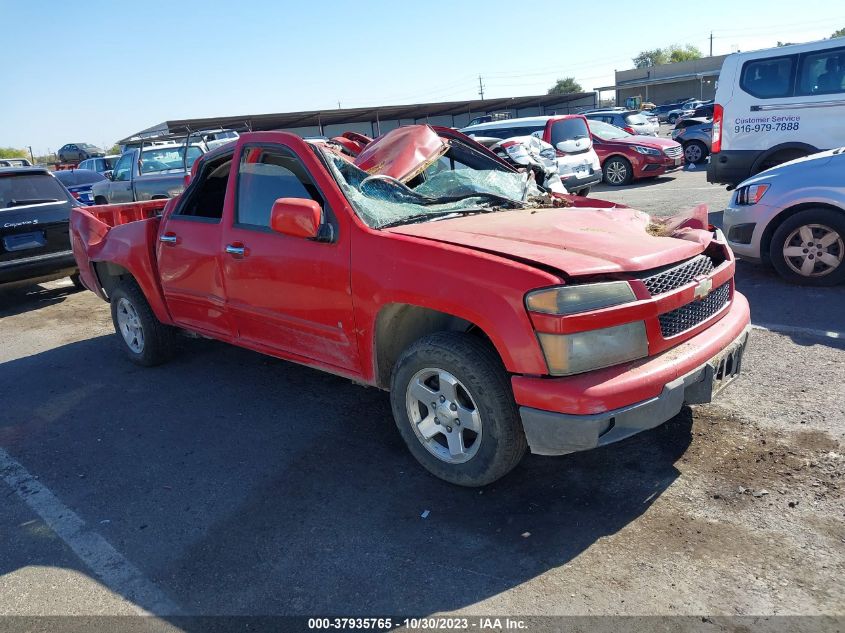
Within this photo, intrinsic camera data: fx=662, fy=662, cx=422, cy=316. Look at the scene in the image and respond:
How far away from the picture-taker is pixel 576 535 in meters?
2.99

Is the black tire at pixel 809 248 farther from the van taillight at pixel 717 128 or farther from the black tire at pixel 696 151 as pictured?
the black tire at pixel 696 151

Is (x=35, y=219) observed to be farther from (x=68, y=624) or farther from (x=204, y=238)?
(x=68, y=624)

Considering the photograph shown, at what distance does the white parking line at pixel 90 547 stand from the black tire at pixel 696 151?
1907cm

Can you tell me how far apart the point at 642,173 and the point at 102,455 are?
1421cm

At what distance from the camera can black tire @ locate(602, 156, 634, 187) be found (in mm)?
15875

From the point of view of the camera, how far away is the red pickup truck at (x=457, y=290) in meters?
2.93

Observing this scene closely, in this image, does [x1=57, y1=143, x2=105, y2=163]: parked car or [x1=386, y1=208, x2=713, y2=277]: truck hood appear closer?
[x1=386, y1=208, x2=713, y2=277]: truck hood

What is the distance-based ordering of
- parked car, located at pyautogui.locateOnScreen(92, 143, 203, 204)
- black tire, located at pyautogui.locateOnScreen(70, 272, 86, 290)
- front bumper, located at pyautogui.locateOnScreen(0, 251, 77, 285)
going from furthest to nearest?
1. parked car, located at pyautogui.locateOnScreen(92, 143, 203, 204)
2. black tire, located at pyautogui.locateOnScreen(70, 272, 86, 290)
3. front bumper, located at pyautogui.locateOnScreen(0, 251, 77, 285)

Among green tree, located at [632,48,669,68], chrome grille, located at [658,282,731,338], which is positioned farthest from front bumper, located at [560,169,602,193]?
green tree, located at [632,48,669,68]

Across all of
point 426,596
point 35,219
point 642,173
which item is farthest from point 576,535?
point 642,173

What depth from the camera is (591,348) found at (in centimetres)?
292

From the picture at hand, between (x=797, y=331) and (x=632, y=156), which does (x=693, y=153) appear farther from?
(x=797, y=331)

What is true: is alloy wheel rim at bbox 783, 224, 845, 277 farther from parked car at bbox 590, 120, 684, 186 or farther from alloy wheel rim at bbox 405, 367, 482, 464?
parked car at bbox 590, 120, 684, 186

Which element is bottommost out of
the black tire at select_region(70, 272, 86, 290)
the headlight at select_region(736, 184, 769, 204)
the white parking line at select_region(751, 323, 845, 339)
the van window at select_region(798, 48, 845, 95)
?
the white parking line at select_region(751, 323, 845, 339)
